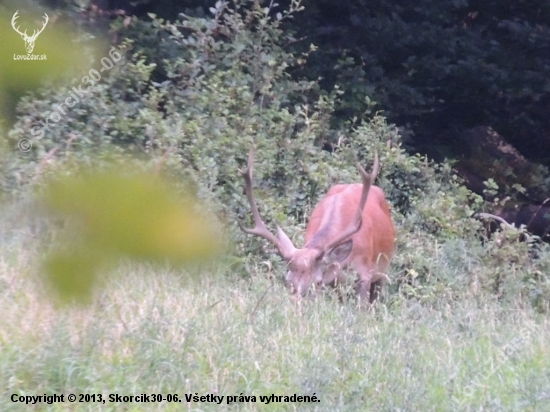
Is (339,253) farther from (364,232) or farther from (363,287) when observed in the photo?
(364,232)

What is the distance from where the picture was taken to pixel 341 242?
7629 millimetres

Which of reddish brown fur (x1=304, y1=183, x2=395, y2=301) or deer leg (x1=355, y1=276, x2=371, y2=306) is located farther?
reddish brown fur (x1=304, y1=183, x2=395, y2=301)

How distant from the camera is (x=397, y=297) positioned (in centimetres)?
754

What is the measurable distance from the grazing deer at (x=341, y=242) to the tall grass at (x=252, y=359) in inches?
65.0

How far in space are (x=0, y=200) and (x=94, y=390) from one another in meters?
2.83

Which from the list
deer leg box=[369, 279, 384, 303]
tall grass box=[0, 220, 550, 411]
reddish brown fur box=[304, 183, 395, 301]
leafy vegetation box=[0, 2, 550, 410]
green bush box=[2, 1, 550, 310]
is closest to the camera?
leafy vegetation box=[0, 2, 550, 410]

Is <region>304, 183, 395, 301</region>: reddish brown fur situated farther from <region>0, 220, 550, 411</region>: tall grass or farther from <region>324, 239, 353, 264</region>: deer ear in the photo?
<region>0, 220, 550, 411</region>: tall grass

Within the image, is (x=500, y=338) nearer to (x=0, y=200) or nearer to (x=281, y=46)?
(x=0, y=200)

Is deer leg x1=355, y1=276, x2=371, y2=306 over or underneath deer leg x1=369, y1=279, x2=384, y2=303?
over

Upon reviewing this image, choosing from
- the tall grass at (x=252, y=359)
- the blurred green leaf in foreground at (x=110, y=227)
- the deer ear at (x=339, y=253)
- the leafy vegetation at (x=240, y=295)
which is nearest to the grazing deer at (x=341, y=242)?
the deer ear at (x=339, y=253)

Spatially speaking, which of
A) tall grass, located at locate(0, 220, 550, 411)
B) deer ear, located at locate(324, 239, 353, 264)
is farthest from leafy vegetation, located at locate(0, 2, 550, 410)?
deer ear, located at locate(324, 239, 353, 264)

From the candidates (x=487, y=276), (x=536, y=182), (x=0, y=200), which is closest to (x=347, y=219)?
(x=487, y=276)

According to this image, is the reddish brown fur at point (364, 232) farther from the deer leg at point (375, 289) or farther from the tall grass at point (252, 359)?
the tall grass at point (252, 359)

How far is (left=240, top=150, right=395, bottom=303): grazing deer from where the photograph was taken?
7523 mm
